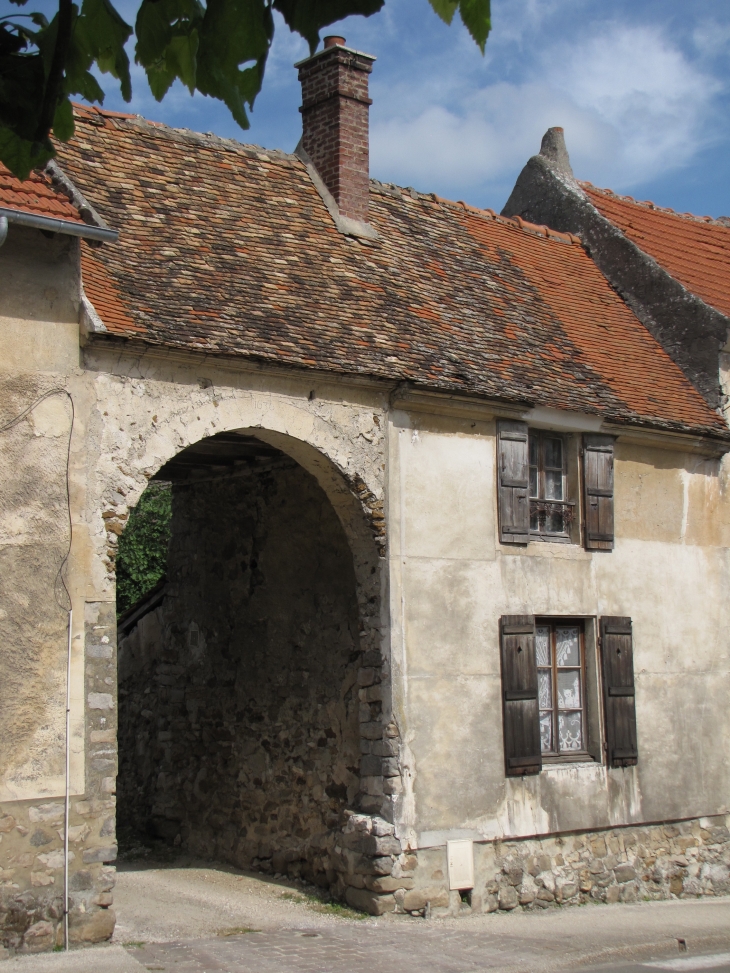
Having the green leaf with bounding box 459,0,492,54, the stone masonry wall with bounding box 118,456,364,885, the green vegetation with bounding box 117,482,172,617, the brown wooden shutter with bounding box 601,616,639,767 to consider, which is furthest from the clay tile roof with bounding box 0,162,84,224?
the green vegetation with bounding box 117,482,172,617

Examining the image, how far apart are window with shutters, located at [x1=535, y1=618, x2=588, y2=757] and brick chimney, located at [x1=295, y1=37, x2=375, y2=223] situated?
503cm

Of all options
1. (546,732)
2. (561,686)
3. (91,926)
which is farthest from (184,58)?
(561,686)

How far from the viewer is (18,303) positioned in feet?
28.8

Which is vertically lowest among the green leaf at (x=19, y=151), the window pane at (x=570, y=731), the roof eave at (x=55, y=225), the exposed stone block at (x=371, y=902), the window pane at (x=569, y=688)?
the exposed stone block at (x=371, y=902)

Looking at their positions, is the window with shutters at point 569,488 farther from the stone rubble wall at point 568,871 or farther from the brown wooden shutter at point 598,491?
the stone rubble wall at point 568,871

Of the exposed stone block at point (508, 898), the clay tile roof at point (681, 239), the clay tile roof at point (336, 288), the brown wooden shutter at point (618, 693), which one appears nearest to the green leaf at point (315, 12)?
the clay tile roof at point (336, 288)

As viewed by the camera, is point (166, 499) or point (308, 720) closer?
point (308, 720)

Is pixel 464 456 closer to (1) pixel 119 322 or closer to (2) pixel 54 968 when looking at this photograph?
(1) pixel 119 322

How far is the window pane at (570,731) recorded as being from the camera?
1162 centimetres

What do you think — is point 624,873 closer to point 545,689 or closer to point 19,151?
point 545,689

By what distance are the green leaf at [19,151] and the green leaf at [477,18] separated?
3.54 ft

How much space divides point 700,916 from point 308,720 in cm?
414

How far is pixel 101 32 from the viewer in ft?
9.28

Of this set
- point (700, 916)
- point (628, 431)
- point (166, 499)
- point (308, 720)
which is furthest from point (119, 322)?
point (166, 499)
